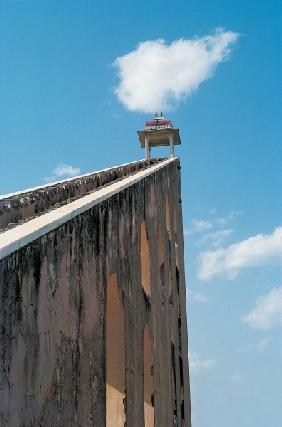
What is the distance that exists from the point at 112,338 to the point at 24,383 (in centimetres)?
288

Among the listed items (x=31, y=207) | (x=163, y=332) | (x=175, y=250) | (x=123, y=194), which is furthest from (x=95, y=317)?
(x=175, y=250)

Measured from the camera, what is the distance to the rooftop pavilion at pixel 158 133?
18.3 meters

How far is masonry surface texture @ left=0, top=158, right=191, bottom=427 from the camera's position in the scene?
10.6ft

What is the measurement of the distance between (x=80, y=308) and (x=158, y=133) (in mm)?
14422

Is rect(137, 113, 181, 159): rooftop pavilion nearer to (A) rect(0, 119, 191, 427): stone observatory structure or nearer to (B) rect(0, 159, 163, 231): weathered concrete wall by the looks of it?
(A) rect(0, 119, 191, 427): stone observatory structure

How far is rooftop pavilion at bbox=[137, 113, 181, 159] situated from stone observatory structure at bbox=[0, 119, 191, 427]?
9.39 m

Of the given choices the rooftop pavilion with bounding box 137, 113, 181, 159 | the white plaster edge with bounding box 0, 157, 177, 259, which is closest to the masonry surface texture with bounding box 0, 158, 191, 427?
the white plaster edge with bounding box 0, 157, 177, 259

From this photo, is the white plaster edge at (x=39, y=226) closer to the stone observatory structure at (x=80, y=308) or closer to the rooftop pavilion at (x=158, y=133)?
the stone observatory structure at (x=80, y=308)

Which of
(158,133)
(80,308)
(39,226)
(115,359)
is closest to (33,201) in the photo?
(80,308)

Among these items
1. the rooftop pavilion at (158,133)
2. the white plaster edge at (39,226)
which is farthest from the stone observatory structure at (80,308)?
the rooftop pavilion at (158,133)

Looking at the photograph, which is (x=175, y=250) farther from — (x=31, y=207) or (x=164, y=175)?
(x=31, y=207)

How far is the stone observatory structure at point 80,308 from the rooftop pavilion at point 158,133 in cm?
939

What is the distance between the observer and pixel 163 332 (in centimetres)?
942

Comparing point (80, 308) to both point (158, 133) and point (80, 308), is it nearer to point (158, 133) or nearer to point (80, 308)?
point (80, 308)
